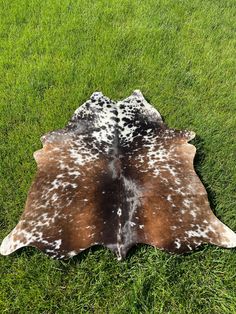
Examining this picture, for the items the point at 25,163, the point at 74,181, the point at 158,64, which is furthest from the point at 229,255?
the point at 158,64

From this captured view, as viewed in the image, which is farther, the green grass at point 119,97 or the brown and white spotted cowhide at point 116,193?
the brown and white spotted cowhide at point 116,193

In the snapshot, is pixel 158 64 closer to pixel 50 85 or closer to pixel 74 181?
pixel 50 85

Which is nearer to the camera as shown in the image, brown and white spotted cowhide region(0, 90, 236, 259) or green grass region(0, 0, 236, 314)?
green grass region(0, 0, 236, 314)

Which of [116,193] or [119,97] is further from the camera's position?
[119,97]
